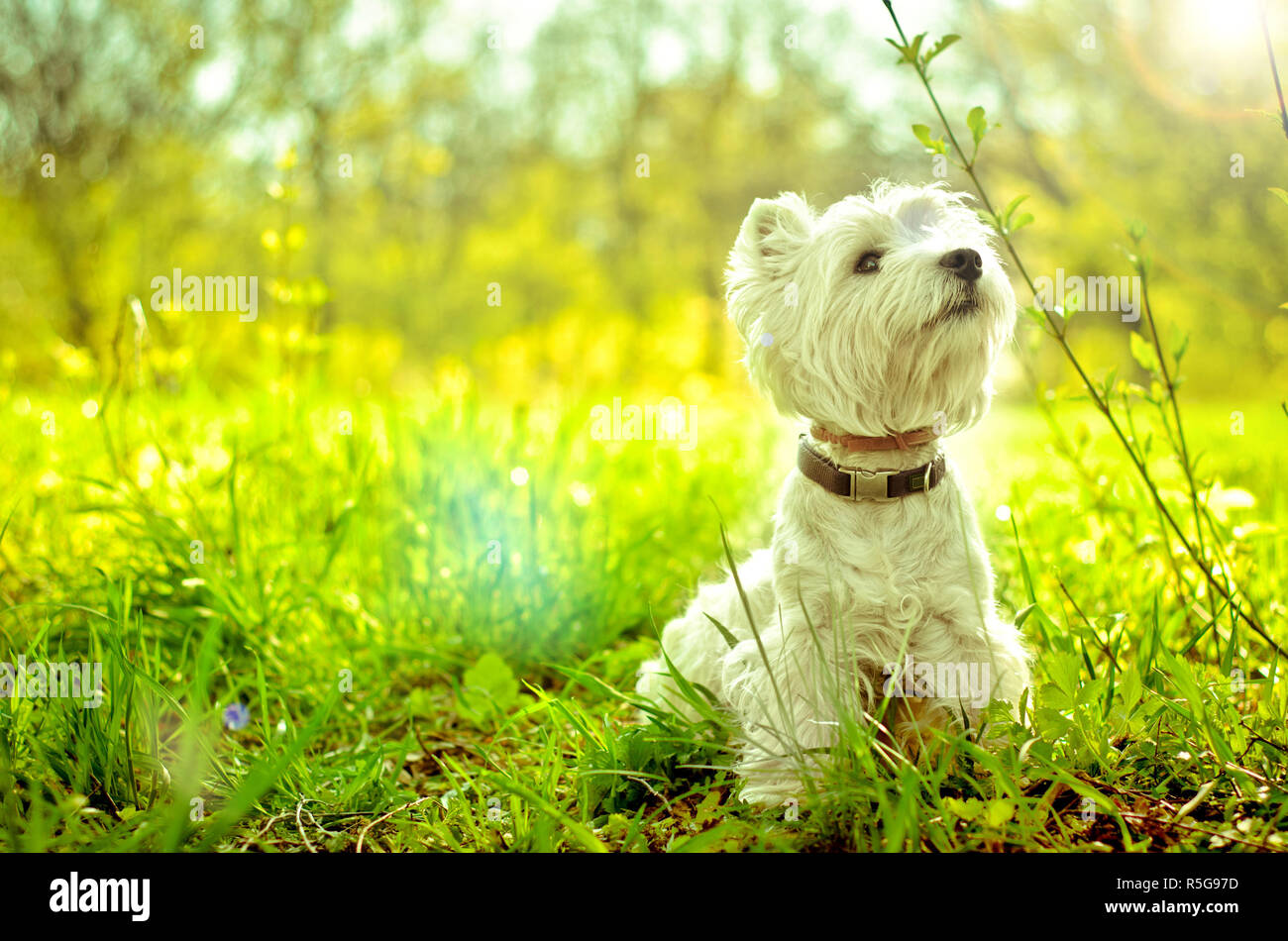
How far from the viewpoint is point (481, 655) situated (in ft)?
12.7

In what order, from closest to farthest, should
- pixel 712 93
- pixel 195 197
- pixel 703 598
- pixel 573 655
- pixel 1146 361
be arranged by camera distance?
pixel 1146 361, pixel 703 598, pixel 573 655, pixel 195 197, pixel 712 93

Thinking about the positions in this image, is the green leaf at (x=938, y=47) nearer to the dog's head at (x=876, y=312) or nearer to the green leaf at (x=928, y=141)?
the green leaf at (x=928, y=141)

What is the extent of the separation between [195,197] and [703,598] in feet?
49.6

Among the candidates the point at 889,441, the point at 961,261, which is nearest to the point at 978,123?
the point at 961,261

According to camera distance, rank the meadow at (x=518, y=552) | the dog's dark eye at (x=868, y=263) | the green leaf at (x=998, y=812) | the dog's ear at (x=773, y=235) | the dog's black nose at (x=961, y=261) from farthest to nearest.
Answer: the dog's ear at (x=773, y=235) → the dog's dark eye at (x=868, y=263) → the dog's black nose at (x=961, y=261) → the meadow at (x=518, y=552) → the green leaf at (x=998, y=812)

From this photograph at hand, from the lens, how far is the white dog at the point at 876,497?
2.44m

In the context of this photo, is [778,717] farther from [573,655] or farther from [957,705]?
[573,655]

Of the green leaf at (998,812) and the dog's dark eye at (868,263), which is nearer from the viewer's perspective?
the green leaf at (998,812)

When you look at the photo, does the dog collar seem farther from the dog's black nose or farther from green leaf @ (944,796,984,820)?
green leaf @ (944,796,984,820)

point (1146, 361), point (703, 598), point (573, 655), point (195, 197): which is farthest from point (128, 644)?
point (195, 197)

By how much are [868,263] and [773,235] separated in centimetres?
35

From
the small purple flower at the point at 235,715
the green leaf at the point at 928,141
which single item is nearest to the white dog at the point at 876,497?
the green leaf at the point at 928,141

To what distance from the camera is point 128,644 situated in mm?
3361
